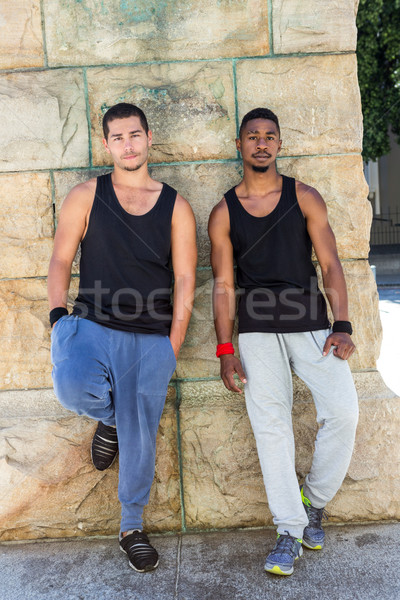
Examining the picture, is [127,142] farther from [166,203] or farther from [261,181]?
[261,181]

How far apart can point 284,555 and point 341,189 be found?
190cm

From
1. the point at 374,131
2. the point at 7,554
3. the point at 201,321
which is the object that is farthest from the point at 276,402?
the point at 374,131

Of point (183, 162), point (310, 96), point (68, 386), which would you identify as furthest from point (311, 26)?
point (68, 386)

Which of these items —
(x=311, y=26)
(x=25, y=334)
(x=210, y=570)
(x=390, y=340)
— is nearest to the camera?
(x=210, y=570)

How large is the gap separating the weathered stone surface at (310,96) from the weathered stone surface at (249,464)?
4.74ft

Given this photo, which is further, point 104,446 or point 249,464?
point 249,464

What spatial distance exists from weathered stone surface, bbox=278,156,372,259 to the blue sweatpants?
1.18m

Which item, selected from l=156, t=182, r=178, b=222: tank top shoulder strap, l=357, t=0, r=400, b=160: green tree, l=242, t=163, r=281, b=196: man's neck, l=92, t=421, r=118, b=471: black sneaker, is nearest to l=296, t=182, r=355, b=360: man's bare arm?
l=242, t=163, r=281, b=196: man's neck

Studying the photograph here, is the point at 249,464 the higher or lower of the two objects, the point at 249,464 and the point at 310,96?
the lower

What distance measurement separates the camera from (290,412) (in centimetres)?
296

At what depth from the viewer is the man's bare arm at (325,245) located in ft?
9.91

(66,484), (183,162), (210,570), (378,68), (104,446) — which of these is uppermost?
(378,68)

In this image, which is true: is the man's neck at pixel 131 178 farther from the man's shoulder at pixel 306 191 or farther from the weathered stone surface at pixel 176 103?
the man's shoulder at pixel 306 191

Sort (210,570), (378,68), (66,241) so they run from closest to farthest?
(210,570), (66,241), (378,68)
